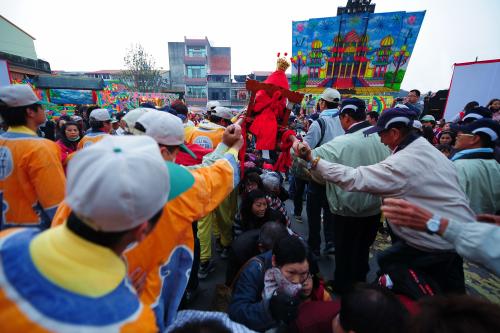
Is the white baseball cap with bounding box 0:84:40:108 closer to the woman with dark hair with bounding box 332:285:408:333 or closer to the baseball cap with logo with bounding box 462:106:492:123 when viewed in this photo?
the woman with dark hair with bounding box 332:285:408:333

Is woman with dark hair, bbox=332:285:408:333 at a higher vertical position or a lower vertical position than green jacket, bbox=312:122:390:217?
lower

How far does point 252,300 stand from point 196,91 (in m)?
45.7

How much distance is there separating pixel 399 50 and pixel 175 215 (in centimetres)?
1984

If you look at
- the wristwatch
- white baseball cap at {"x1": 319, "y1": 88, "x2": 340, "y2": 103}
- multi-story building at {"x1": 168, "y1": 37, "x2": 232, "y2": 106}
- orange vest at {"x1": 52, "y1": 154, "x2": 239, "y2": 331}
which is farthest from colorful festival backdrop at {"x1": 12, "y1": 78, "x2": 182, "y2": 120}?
multi-story building at {"x1": 168, "y1": 37, "x2": 232, "y2": 106}

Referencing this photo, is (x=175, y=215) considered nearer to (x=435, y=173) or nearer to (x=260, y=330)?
(x=260, y=330)

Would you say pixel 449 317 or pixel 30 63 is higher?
pixel 30 63

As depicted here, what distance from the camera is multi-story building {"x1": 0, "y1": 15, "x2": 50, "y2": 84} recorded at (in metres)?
18.2

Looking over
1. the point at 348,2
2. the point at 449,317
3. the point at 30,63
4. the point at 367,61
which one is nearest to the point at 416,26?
the point at 367,61

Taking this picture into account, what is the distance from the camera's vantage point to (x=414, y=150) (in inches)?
70.3

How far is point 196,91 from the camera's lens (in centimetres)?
4388

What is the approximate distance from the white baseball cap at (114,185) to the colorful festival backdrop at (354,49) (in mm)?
19060

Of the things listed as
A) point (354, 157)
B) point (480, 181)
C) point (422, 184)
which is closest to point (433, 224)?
point (422, 184)

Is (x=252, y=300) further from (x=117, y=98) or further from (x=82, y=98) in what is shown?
(x=117, y=98)

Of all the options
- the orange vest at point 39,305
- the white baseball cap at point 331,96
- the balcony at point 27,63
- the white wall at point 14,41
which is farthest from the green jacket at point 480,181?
the white wall at point 14,41
